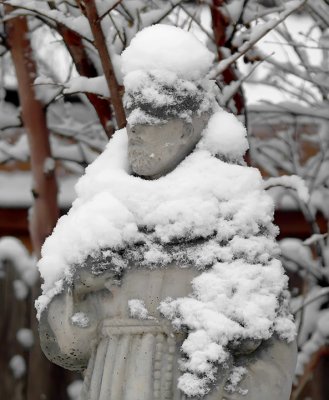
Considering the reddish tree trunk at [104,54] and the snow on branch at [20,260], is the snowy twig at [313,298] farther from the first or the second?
the snow on branch at [20,260]

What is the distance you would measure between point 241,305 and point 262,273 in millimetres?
126

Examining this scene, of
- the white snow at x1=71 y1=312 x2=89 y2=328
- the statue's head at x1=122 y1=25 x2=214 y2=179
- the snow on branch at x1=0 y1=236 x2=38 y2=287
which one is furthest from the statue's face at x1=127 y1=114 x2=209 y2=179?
the snow on branch at x1=0 y1=236 x2=38 y2=287

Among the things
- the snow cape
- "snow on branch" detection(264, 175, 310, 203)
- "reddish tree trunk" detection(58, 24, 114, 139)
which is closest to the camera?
the snow cape

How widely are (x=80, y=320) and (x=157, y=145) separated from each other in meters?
0.60

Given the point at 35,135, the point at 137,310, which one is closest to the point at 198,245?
the point at 137,310

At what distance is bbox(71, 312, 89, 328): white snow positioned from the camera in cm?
284

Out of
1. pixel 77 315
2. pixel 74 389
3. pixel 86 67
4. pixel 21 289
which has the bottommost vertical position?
pixel 74 389

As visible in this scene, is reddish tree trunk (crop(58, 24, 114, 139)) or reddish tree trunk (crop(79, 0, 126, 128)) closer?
reddish tree trunk (crop(79, 0, 126, 128))

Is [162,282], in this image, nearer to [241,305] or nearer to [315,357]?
[241,305]

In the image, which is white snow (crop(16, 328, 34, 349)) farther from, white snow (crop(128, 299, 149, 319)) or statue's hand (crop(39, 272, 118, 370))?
white snow (crop(128, 299, 149, 319))

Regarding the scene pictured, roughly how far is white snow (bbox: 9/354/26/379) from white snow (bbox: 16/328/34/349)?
0.35ft

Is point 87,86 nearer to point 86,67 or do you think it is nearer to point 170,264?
point 86,67

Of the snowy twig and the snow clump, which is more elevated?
the snow clump

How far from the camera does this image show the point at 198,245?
282cm
